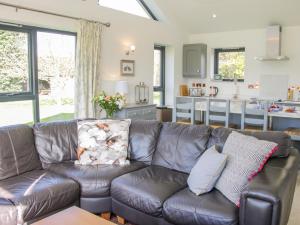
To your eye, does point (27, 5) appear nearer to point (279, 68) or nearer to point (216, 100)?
point (216, 100)

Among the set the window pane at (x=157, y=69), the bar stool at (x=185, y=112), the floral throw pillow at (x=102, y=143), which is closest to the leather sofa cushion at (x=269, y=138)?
the floral throw pillow at (x=102, y=143)

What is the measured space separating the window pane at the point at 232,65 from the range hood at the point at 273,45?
2.29 feet

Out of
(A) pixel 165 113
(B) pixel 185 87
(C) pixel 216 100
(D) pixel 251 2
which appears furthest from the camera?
(B) pixel 185 87

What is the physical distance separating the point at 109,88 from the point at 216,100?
6.00ft

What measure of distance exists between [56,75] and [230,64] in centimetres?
395

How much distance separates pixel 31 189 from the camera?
233cm

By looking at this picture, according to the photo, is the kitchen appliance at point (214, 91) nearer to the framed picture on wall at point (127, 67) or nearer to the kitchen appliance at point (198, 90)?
the kitchen appliance at point (198, 90)

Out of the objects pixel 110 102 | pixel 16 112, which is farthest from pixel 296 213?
pixel 16 112

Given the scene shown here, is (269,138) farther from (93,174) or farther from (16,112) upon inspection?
(16,112)

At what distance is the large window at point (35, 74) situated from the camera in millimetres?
3961

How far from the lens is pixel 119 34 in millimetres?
5297

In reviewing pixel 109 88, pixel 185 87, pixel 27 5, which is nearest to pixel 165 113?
pixel 185 87

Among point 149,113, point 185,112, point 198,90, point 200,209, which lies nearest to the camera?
point 200,209

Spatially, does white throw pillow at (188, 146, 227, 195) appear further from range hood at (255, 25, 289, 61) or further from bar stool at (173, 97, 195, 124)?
range hood at (255, 25, 289, 61)
